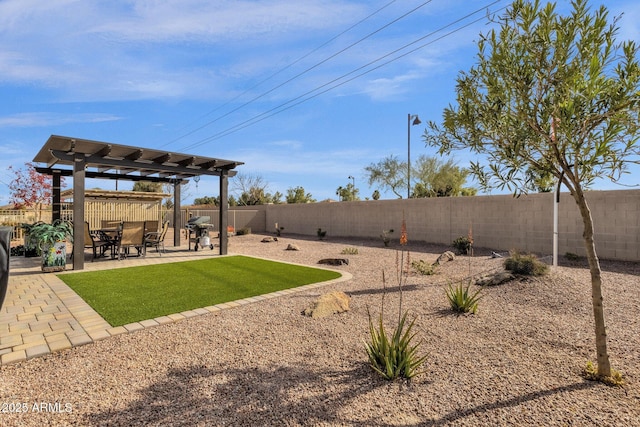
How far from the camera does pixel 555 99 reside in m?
2.14

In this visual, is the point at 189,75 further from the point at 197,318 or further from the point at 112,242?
the point at 197,318

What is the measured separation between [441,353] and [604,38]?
2772mm

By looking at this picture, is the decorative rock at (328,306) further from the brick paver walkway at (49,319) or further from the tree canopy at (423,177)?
the tree canopy at (423,177)

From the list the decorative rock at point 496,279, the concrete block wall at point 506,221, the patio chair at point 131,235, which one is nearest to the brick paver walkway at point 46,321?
the patio chair at point 131,235

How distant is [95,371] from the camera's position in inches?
105

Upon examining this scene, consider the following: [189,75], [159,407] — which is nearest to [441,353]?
[159,407]

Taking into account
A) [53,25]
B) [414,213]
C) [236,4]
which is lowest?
[414,213]

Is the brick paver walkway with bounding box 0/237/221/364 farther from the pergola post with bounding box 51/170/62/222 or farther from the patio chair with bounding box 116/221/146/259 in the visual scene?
the pergola post with bounding box 51/170/62/222

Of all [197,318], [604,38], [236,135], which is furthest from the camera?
[236,135]

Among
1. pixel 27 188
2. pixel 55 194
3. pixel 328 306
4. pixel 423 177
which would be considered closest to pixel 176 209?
pixel 55 194

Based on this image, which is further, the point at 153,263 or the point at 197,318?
the point at 153,263

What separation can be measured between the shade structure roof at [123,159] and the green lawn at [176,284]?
2.78 meters

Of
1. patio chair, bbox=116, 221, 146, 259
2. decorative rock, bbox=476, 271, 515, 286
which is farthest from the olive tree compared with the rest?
patio chair, bbox=116, 221, 146, 259

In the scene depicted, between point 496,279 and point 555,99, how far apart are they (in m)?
4.21
